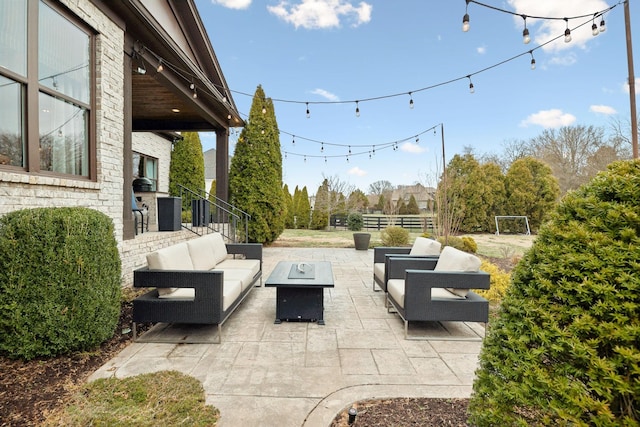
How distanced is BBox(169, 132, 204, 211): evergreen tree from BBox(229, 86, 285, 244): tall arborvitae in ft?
10.7

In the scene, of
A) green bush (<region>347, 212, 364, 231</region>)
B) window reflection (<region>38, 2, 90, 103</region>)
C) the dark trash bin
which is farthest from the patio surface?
green bush (<region>347, 212, 364, 231</region>)

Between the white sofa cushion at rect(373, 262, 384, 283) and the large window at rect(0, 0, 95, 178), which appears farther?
the white sofa cushion at rect(373, 262, 384, 283)

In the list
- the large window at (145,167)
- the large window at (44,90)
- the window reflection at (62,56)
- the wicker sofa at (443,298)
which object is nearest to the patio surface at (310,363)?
the wicker sofa at (443,298)

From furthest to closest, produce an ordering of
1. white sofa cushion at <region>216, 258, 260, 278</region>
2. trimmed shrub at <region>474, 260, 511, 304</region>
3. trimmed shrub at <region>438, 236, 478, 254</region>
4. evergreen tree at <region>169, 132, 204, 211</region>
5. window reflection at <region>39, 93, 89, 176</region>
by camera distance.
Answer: evergreen tree at <region>169, 132, 204, 211</region>, trimmed shrub at <region>438, 236, 478, 254</region>, trimmed shrub at <region>474, 260, 511, 304</region>, white sofa cushion at <region>216, 258, 260, 278</region>, window reflection at <region>39, 93, 89, 176</region>

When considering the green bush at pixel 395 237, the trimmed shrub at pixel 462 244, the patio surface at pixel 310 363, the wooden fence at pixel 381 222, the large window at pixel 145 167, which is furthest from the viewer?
the wooden fence at pixel 381 222

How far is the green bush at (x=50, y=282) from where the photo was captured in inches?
98.0

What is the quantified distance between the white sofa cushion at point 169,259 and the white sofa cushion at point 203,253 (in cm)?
15

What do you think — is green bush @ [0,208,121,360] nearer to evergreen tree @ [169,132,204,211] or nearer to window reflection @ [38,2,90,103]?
window reflection @ [38,2,90,103]

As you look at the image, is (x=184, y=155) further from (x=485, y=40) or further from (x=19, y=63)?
(x=485, y=40)

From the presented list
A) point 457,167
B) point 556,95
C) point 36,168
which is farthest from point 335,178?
point 36,168

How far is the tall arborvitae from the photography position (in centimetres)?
991

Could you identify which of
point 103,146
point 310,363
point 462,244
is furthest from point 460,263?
point 462,244

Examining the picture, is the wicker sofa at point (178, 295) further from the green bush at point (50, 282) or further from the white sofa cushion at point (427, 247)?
the white sofa cushion at point (427, 247)

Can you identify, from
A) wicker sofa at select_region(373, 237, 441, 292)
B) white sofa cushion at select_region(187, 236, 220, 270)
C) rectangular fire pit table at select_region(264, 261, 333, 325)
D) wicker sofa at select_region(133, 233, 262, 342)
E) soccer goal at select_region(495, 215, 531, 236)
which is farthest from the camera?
soccer goal at select_region(495, 215, 531, 236)
